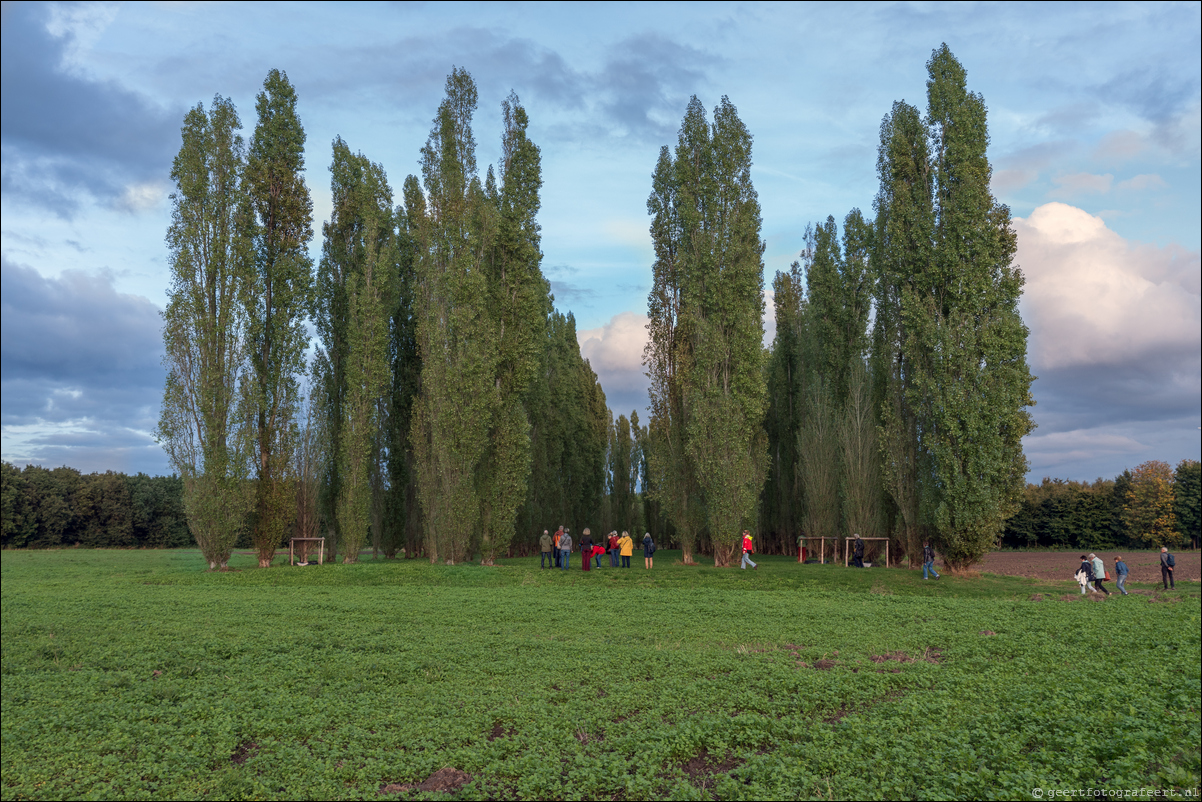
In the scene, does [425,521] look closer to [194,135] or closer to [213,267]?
[213,267]

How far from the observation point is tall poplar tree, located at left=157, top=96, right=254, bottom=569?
27.6 m

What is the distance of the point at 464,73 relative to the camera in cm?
3369

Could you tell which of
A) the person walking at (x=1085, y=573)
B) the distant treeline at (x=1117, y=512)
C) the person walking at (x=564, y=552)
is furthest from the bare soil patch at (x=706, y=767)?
the distant treeline at (x=1117, y=512)

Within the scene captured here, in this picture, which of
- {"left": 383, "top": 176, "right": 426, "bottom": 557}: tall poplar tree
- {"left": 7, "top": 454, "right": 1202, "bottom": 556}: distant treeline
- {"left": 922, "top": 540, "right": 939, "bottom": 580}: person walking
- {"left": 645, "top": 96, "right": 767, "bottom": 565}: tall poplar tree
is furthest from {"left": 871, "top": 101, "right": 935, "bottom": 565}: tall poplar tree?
{"left": 383, "top": 176, "right": 426, "bottom": 557}: tall poplar tree

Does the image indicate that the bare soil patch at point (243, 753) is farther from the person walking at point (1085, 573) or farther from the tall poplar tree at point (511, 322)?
the person walking at point (1085, 573)

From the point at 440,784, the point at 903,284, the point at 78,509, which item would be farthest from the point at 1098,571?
the point at 78,509

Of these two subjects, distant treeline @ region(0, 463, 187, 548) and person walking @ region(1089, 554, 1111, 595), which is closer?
distant treeline @ region(0, 463, 187, 548)

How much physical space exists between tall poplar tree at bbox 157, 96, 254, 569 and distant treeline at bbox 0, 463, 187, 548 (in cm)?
1506

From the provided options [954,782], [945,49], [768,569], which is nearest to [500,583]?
[768,569]

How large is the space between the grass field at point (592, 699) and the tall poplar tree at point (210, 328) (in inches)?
374

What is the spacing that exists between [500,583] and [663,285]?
17.4 m

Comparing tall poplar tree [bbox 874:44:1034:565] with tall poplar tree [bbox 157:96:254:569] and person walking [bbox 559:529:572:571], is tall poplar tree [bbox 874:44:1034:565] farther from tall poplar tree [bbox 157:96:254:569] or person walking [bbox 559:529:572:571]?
tall poplar tree [bbox 157:96:254:569]

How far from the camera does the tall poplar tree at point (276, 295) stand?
29.5 meters

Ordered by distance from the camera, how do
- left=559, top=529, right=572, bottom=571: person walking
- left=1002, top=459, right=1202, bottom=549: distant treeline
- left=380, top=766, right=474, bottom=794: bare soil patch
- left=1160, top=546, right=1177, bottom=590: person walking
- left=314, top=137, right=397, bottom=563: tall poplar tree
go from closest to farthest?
left=380, top=766, right=474, bottom=794: bare soil patch, left=1160, top=546, right=1177, bottom=590: person walking, left=559, top=529, right=572, bottom=571: person walking, left=314, top=137, right=397, bottom=563: tall poplar tree, left=1002, top=459, right=1202, bottom=549: distant treeline
